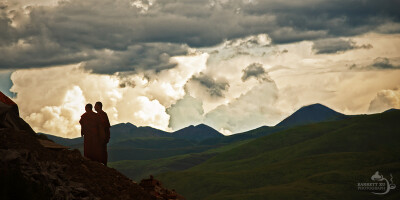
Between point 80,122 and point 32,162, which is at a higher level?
point 80,122

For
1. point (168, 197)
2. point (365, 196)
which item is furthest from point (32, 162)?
point (365, 196)

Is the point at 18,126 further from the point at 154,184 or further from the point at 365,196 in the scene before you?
the point at 365,196

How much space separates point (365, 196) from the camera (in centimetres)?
19988

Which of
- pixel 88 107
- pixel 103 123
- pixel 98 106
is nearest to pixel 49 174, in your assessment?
pixel 103 123

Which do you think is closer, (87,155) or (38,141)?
(38,141)

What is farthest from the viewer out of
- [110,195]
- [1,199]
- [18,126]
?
[18,126]

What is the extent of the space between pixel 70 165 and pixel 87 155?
172 inches

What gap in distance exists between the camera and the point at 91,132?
3731 centimetres

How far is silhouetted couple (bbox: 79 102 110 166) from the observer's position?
37.2 m

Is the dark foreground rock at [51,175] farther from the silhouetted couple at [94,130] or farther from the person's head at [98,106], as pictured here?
the person's head at [98,106]

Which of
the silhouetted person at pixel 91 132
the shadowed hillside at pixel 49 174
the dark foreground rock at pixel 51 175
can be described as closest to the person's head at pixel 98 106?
the silhouetted person at pixel 91 132

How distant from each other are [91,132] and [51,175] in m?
7.78

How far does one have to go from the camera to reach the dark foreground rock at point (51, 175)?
27.5m

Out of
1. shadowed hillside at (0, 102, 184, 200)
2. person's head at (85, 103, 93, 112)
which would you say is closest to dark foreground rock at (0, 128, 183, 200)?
shadowed hillside at (0, 102, 184, 200)
